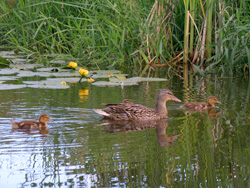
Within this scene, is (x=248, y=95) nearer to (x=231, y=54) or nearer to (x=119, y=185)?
(x=231, y=54)

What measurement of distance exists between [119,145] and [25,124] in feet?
4.22

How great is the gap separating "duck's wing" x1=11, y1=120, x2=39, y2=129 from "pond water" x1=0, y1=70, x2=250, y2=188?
9cm

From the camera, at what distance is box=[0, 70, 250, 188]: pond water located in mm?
3838

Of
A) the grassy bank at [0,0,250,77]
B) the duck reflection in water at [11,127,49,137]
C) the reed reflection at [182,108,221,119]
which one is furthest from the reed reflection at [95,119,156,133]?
the grassy bank at [0,0,250,77]

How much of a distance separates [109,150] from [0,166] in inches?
38.9

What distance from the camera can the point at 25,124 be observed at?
219 inches

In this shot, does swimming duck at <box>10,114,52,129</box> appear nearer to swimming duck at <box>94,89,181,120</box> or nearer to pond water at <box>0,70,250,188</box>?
pond water at <box>0,70,250,188</box>

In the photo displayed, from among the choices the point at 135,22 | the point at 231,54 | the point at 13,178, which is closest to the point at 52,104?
the point at 13,178

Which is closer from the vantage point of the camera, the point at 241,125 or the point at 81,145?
the point at 81,145

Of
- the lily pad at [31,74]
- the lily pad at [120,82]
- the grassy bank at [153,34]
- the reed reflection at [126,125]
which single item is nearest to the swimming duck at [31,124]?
the reed reflection at [126,125]

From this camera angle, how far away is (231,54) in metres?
8.90

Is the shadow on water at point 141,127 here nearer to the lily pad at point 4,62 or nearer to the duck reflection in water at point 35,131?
the duck reflection in water at point 35,131

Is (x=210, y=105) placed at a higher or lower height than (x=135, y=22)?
lower

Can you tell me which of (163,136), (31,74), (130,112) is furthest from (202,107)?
(31,74)
